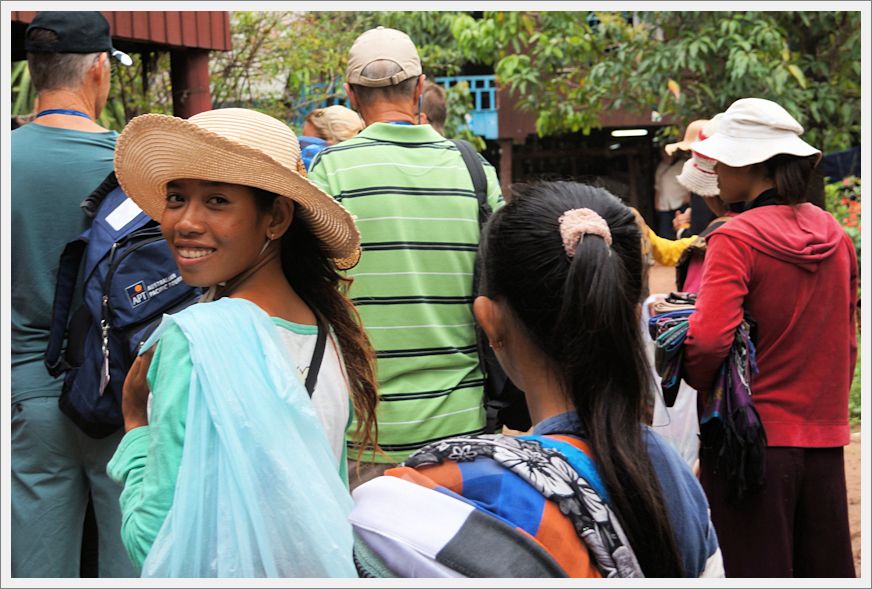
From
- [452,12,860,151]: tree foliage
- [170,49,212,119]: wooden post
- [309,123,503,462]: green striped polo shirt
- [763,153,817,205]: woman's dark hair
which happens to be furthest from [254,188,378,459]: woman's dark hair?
[452,12,860,151]: tree foliage

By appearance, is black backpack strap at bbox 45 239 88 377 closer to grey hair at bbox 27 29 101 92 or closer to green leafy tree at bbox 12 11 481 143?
grey hair at bbox 27 29 101 92

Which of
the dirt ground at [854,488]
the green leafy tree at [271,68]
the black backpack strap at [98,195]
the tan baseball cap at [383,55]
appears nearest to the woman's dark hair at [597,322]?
the black backpack strap at [98,195]

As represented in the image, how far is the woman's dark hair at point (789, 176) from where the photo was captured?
122 inches

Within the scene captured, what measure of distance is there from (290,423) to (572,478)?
19.7 inches

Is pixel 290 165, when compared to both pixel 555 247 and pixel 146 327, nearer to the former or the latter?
pixel 555 247

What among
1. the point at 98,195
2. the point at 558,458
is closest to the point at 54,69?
the point at 98,195

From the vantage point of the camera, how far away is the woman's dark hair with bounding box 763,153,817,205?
122 inches

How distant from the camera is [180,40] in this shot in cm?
736

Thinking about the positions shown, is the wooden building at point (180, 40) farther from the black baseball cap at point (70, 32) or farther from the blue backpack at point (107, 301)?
the blue backpack at point (107, 301)

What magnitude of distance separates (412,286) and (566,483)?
5.50 feet

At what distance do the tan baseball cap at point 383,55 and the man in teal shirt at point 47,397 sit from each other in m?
0.85

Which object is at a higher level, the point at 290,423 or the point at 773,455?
the point at 290,423

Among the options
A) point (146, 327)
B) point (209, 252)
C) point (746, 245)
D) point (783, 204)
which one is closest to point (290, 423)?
point (209, 252)

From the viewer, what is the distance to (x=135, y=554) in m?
1.78
